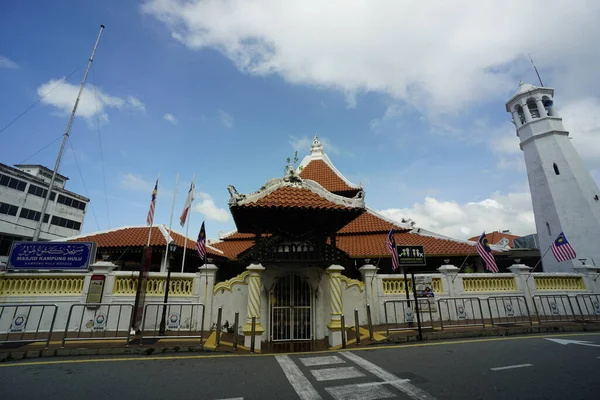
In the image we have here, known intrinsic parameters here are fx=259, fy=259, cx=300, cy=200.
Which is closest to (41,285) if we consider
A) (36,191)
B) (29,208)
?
(29,208)

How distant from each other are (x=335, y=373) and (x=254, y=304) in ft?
11.7

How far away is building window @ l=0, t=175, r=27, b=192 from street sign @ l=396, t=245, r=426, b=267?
145ft

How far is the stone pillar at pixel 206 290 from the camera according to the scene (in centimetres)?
1005

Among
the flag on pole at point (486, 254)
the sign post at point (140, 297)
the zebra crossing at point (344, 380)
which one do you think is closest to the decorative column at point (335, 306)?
the zebra crossing at point (344, 380)

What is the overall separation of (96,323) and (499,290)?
1652 cm

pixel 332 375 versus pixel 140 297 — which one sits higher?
pixel 140 297

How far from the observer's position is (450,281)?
11.5 meters

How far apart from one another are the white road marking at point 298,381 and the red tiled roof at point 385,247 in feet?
26.8

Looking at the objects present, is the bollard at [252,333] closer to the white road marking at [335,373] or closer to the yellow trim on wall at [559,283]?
the white road marking at [335,373]

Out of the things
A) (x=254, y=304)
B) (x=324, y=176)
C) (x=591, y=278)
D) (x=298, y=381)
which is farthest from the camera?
(x=324, y=176)

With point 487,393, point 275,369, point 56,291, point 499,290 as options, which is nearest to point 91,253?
point 56,291

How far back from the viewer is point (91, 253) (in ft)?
32.4

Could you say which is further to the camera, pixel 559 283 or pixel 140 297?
pixel 559 283

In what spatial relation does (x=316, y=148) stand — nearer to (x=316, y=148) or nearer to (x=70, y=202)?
(x=316, y=148)
